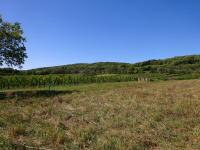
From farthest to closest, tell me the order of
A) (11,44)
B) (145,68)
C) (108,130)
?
(145,68) < (11,44) < (108,130)

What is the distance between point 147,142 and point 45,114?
782 centimetres

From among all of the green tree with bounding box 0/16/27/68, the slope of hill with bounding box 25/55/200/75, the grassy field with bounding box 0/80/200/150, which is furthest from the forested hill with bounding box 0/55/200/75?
the grassy field with bounding box 0/80/200/150

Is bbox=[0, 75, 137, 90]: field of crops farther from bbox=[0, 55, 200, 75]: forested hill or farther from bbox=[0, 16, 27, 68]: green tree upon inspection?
bbox=[0, 55, 200, 75]: forested hill

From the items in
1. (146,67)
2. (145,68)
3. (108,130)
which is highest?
(146,67)

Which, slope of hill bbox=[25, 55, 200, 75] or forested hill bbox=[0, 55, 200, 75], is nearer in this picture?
forested hill bbox=[0, 55, 200, 75]

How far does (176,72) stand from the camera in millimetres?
112500

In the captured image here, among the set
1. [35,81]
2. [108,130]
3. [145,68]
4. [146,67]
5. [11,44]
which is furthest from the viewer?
[146,67]

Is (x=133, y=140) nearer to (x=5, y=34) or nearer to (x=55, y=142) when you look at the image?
(x=55, y=142)

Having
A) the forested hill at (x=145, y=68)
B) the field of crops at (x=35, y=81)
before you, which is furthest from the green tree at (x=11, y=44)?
the forested hill at (x=145, y=68)

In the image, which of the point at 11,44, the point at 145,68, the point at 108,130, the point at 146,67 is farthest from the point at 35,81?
the point at 146,67

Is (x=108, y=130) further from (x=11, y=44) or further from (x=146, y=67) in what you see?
(x=146, y=67)

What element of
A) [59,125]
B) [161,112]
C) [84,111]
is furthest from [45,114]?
[161,112]

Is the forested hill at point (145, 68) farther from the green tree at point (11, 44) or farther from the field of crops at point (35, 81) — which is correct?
the green tree at point (11, 44)

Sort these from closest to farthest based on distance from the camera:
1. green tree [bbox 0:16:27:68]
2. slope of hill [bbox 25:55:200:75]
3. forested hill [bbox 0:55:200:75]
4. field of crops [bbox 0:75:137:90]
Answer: green tree [bbox 0:16:27:68], field of crops [bbox 0:75:137:90], forested hill [bbox 0:55:200:75], slope of hill [bbox 25:55:200:75]
